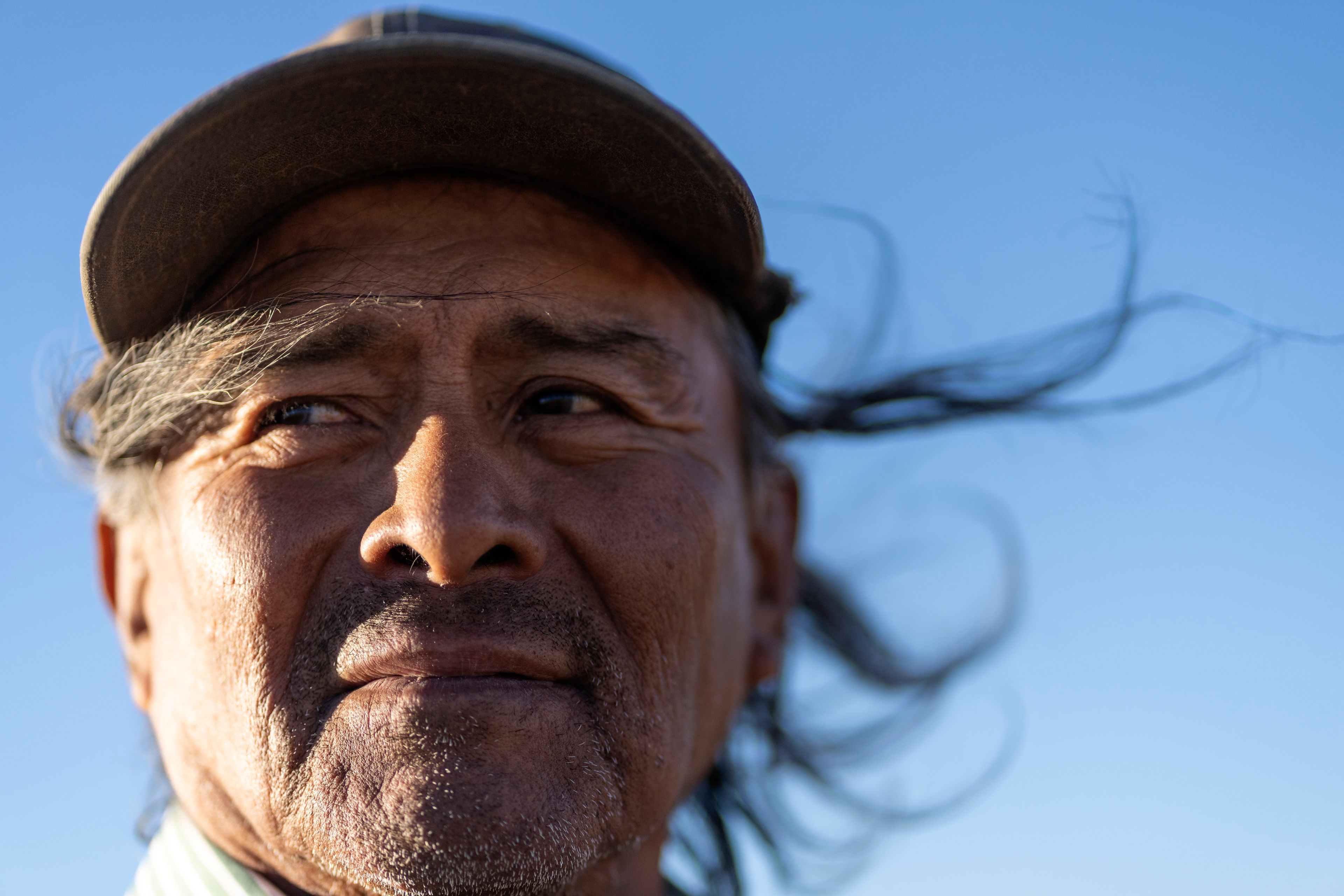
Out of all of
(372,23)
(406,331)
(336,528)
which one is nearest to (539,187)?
(406,331)

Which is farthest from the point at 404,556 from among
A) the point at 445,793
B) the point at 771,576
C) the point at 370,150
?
the point at 771,576

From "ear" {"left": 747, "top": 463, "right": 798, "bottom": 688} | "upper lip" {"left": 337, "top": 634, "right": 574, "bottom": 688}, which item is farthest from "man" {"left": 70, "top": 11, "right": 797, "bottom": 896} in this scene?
"ear" {"left": 747, "top": 463, "right": 798, "bottom": 688}

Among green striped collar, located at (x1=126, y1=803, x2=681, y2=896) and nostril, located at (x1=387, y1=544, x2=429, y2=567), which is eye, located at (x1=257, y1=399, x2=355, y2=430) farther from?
green striped collar, located at (x1=126, y1=803, x2=681, y2=896)

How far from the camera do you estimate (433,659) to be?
1702 millimetres

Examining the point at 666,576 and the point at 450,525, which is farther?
the point at 666,576

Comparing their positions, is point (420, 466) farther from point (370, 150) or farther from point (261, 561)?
point (370, 150)

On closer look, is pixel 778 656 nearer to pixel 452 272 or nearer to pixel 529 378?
pixel 529 378

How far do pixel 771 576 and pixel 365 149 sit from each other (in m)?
1.36

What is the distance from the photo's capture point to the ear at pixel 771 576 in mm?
→ 2641

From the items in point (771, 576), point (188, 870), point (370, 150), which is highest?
point (370, 150)

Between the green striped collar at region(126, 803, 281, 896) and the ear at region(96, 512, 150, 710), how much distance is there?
0.27 metres

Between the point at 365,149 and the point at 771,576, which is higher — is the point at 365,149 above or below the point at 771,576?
above

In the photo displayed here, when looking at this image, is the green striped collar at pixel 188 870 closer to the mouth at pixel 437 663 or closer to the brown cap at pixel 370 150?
the mouth at pixel 437 663

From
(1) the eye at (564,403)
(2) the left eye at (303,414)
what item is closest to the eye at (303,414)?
(2) the left eye at (303,414)
